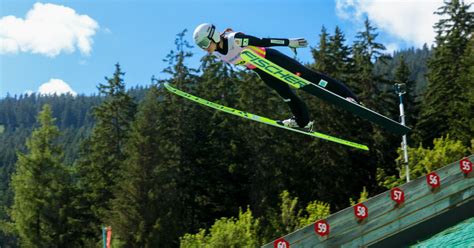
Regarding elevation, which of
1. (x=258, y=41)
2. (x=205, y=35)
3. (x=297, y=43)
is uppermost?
(x=205, y=35)

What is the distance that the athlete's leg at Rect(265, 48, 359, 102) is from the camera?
8.73 meters

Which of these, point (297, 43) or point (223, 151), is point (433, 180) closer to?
point (297, 43)

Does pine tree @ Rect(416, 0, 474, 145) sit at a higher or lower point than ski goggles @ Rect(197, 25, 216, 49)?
higher

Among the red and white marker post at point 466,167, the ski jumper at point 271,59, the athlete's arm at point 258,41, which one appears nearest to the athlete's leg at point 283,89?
the ski jumper at point 271,59

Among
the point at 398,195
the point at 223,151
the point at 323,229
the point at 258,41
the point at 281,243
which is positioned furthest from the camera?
the point at 223,151

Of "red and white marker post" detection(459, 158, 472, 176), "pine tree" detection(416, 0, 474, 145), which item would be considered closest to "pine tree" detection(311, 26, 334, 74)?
"pine tree" detection(416, 0, 474, 145)

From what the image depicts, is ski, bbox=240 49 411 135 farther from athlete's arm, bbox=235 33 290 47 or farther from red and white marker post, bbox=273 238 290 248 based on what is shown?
red and white marker post, bbox=273 238 290 248

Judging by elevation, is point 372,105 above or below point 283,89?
above

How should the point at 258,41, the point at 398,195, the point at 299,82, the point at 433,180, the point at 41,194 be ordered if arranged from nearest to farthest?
1. the point at 258,41
2. the point at 299,82
3. the point at 398,195
4. the point at 433,180
5. the point at 41,194

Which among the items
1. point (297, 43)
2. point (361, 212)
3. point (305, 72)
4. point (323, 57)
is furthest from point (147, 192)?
point (297, 43)

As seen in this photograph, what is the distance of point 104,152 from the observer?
121ft

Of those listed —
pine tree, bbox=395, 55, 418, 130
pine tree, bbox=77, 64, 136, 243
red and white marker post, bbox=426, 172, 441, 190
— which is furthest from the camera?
pine tree, bbox=395, 55, 418, 130

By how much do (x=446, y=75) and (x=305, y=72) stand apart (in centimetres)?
3036

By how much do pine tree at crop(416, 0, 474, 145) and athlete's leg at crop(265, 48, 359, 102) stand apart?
27786 mm
